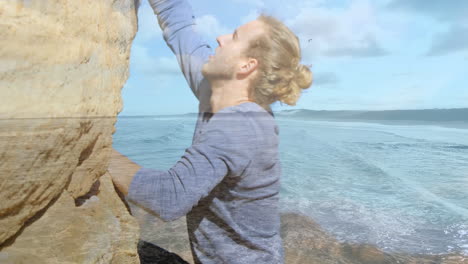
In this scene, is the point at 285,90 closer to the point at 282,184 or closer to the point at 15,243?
the point at 282,184

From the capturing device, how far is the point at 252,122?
77cm

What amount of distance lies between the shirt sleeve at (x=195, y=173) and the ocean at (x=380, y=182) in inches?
6.5

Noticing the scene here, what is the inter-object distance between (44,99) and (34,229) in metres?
0.23

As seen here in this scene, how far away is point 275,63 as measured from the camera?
0.75 meters

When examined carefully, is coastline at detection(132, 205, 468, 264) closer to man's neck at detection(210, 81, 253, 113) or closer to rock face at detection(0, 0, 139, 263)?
rock face at detection(0, 0, 139, 263)

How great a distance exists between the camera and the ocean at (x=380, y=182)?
3.68 ft

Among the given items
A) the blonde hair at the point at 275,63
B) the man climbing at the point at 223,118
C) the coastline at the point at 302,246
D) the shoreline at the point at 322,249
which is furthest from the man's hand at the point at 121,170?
the shoreline at the point at 322,249

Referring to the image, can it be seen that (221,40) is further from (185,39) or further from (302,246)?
(302,246)

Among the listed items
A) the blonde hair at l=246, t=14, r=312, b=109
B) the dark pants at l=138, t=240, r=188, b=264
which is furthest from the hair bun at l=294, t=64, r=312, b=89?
the dark pants at l=138, t=240, r=188, b=264

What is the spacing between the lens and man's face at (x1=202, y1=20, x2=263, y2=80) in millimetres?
734

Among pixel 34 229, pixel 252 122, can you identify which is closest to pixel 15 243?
pixel 34 229

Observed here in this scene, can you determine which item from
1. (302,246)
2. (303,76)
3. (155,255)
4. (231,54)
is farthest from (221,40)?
(302,246)

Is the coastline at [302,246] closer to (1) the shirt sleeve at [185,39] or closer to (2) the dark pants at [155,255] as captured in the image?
(2) the dark pants at [155,255]

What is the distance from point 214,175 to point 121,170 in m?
0.16
